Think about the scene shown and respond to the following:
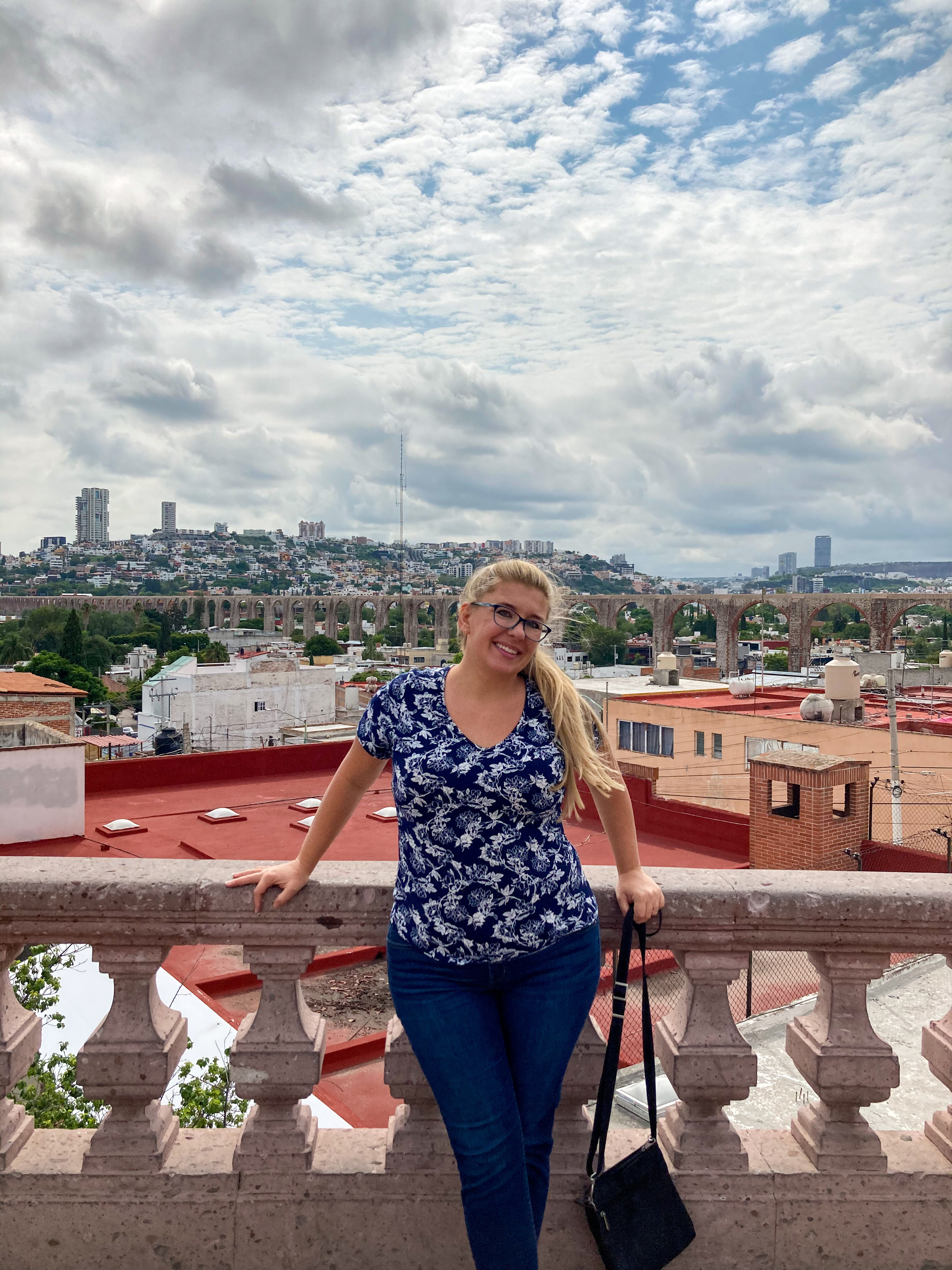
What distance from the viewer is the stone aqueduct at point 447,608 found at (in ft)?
208

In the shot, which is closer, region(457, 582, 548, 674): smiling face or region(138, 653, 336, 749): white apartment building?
region(457, 582, 548, 674): smiling face

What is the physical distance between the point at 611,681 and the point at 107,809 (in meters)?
16.3

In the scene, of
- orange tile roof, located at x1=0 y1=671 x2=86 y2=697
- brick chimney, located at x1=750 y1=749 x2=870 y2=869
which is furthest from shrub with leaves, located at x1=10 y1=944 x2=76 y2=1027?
orange tile roof, located at x1=0 y1=671 x2=86 y2=697

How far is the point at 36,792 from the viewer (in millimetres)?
12961

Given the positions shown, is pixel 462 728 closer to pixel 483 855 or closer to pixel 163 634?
pixel 483 855

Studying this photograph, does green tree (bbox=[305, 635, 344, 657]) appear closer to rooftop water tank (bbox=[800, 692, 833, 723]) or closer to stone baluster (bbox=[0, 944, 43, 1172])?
rooftop water tank (bbox=[800, 692, 833, 723])

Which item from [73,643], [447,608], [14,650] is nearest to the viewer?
[73,643]

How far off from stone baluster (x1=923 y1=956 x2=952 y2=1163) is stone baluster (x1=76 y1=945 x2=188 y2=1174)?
1.67m

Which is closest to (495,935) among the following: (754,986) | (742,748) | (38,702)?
(754,986)

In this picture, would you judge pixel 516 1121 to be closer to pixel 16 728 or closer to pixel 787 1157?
pixel 787 1157

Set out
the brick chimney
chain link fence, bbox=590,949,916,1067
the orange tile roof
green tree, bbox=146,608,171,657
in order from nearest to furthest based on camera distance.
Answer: chain link fence, bbox=590,949,916,1067 → the brick chimney → the orange tile roof → green tree, bbox=146,608,171,657

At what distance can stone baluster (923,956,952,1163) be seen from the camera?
198 centimetres

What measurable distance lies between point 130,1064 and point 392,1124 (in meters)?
0.58

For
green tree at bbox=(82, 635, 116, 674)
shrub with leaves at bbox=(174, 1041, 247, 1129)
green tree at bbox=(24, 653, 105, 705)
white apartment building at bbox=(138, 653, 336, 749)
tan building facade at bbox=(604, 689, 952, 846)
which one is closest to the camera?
shrub with leaves at bbox=(174, 1041, 247, 1129)
